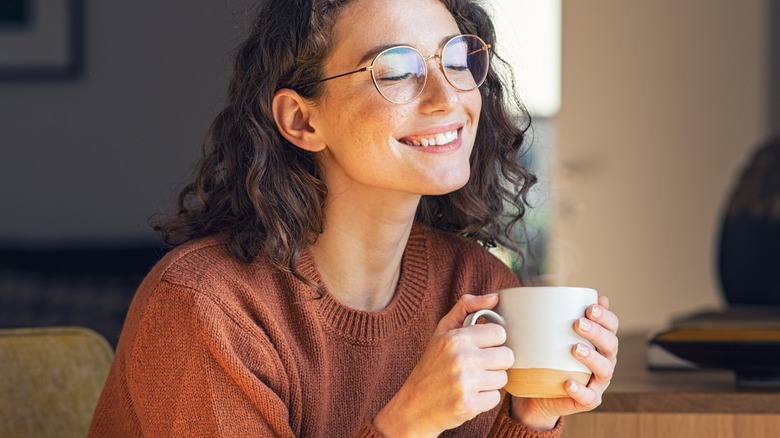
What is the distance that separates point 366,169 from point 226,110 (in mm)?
263

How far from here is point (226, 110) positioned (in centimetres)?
142

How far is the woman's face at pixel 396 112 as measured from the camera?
123 cm

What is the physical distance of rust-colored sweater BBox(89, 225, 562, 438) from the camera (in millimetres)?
1144

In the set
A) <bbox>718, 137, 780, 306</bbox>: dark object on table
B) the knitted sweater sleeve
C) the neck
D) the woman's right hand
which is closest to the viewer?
the woman's right hand

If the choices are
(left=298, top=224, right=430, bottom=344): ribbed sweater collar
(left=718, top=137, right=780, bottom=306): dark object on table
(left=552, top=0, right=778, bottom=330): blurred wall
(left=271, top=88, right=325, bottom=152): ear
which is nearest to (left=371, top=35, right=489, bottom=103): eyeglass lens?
(left=271, top=88, right=325, bottom=152): ear

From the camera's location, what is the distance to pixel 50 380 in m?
1.35

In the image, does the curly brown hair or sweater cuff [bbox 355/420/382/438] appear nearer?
sweater cuff [bbox 355/420/382/438]

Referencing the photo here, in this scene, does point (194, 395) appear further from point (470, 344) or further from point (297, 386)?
point (470, 344)

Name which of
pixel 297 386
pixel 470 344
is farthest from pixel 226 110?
pixel 470 344

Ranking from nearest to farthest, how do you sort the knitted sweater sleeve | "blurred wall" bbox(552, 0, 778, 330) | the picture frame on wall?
1. the knitted sweater sleeve
2. the picture frame on wall
3. "blurred wall" bbox(552, 0, 778, 330)

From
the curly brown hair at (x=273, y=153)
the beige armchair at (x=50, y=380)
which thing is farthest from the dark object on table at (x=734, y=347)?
the beige armchair at (x=50, y=380)

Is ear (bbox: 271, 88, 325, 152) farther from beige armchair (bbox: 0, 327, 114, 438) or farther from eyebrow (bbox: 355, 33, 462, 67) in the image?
beige armchair (bbox: 0, 327, 114, 438)

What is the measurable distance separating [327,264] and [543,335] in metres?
0.39

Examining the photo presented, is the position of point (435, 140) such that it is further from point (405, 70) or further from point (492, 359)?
point (492, 359)
